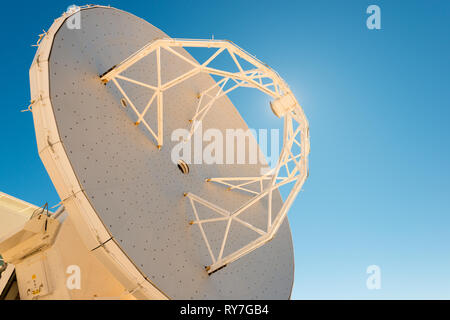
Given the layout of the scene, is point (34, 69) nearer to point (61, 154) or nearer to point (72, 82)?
point (72, 82)

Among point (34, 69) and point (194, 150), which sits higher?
point (34, 69)

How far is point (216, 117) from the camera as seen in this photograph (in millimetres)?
12250

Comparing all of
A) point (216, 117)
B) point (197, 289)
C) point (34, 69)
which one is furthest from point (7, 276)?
point (216, 117)

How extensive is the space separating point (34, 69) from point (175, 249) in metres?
4.66

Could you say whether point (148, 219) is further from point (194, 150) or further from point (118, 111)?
point (194, 150)

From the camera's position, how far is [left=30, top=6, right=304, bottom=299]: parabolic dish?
6121mm

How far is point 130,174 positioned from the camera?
7.72m

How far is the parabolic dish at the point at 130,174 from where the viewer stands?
20.1 ft

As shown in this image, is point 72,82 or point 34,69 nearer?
point 34,69

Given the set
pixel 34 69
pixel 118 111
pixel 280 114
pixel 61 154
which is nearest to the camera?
pixel 61 154

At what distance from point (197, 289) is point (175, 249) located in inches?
40.7
